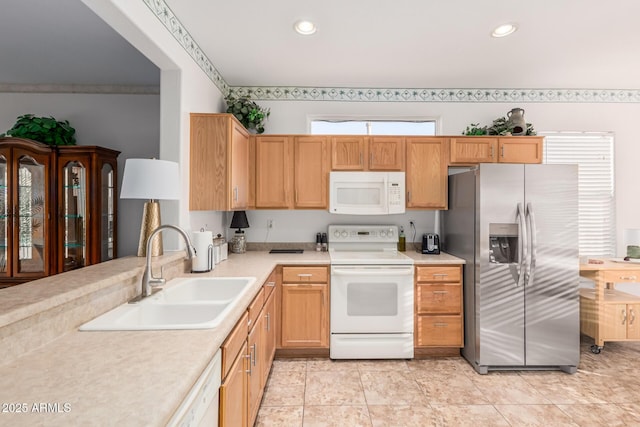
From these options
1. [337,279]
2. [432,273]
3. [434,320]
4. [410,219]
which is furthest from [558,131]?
[337,279]

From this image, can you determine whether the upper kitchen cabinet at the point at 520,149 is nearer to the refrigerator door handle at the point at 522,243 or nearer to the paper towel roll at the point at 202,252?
the refrigerator door handle at the point at 522,243

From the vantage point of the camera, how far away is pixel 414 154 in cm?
324

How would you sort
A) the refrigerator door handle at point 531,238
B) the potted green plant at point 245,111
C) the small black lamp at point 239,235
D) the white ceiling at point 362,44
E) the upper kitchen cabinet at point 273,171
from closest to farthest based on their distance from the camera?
the white ceiling at point 362,44, the refrigerator door handle at point 531,238, the potted green plant at point 245,111, the upper kitchen cabinet at point 273,171, the small black lamp at point 239,235

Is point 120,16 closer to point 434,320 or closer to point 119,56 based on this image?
point 119,56

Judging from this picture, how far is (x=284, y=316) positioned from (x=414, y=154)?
199 cm

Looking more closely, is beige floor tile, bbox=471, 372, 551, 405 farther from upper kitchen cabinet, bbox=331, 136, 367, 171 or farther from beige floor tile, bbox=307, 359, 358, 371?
upper kitchen cabinet, bbox=331, 136, 367, 171

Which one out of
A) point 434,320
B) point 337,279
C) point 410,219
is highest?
point 410,219

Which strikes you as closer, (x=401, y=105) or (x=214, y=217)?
(x=214, y=217)

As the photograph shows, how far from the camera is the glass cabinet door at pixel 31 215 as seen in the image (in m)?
3.04

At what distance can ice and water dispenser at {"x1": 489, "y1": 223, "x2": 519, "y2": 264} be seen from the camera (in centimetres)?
270

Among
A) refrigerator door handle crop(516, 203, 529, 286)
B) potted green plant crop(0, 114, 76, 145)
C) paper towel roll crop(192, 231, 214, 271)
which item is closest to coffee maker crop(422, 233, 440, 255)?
refrigerator door handle crop(516, 203, 529, 286)

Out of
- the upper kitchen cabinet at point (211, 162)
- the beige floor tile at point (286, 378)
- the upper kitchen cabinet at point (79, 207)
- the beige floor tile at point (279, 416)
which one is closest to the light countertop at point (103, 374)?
the beige floor tile at point (279, 416)

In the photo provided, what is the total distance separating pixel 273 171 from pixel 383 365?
6.74ft

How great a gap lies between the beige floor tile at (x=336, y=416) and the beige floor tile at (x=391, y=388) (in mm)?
145
